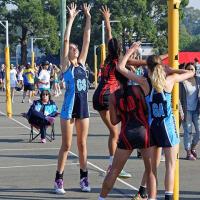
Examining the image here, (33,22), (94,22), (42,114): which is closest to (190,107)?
(42,114)

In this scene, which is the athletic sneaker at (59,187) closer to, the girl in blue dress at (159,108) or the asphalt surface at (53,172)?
the asphalt surface at (53,172)

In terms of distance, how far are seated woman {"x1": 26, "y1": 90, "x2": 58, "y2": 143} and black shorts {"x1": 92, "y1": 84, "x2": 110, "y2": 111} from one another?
5934 mm

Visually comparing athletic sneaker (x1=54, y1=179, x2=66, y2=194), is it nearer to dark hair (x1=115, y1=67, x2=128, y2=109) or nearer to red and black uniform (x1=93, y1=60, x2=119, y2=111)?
red and black uniform (x1=93, y1=60, x2=119, y2=111)

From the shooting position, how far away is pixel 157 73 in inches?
307

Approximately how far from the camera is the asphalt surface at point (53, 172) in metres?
9.63

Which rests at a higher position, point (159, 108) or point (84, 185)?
point (159, 108)

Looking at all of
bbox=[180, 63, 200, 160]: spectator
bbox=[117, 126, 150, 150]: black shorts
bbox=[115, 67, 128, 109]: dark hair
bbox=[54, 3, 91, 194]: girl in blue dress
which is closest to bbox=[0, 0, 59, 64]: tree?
bbox=[180, 63, 200, 160]: spectator

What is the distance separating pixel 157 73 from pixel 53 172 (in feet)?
13.7

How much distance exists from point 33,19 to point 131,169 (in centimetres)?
5122

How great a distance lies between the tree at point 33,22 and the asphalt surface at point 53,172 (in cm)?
4493

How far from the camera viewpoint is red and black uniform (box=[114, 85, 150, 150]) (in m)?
7.79

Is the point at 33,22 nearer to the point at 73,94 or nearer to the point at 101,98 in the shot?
the point at 101,98

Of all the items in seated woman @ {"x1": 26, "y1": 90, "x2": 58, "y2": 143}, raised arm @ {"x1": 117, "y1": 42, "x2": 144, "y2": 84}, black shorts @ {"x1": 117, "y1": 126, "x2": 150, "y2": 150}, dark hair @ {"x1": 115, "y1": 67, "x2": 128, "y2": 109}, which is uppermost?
raised arm @ {"x1": 117, "y1": 42, "x2": 144, "y2": 84}

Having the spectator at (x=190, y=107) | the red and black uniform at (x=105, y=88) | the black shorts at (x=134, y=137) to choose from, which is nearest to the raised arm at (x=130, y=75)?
the black shorts at (x=134, y=137)
